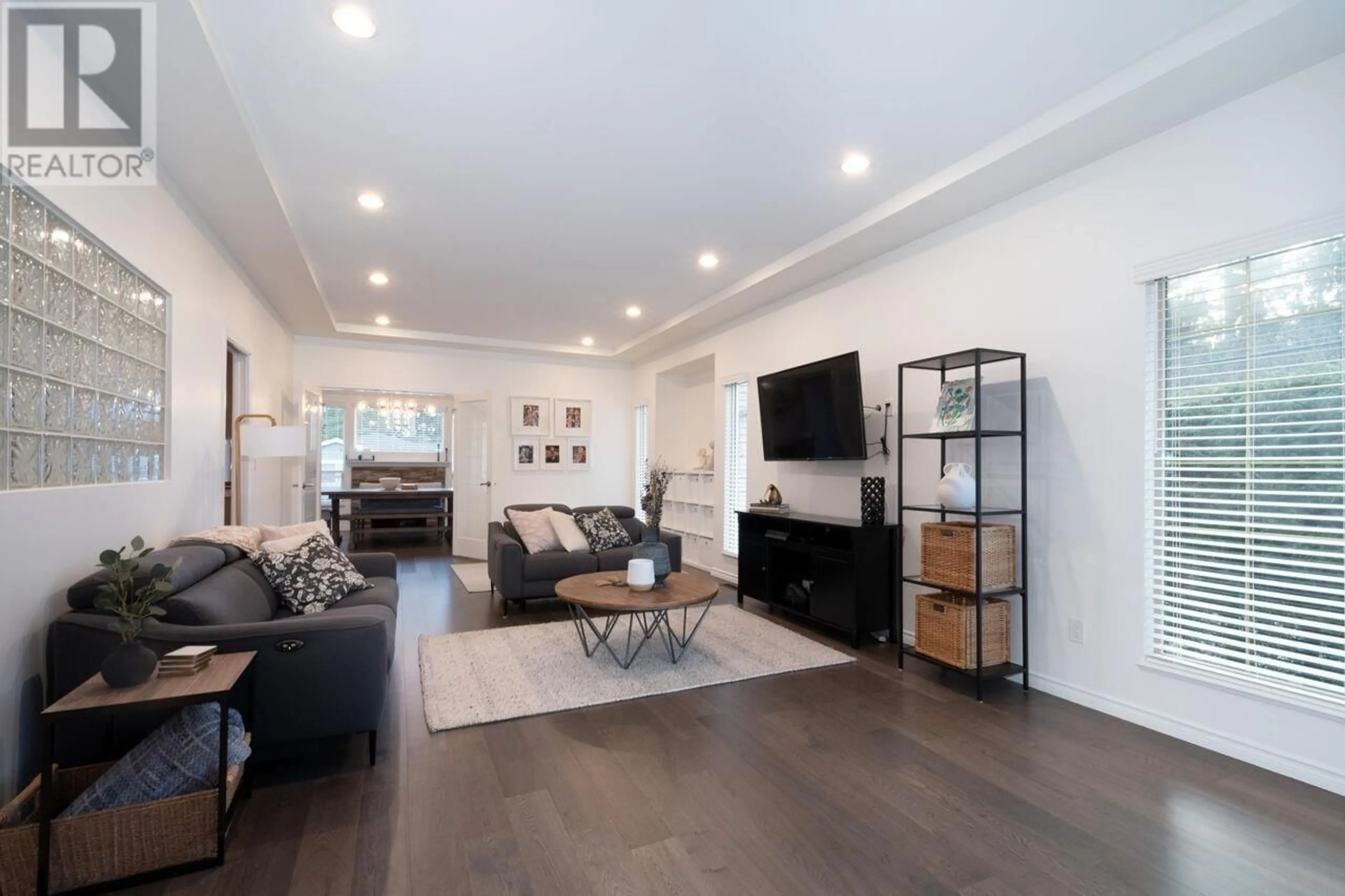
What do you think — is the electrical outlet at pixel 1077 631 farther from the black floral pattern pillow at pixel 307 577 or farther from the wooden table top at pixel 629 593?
the black floral pattern pillow at pixel 307 577

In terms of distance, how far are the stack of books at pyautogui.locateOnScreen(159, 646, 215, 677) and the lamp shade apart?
2.52 metres

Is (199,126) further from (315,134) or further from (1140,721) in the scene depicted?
(1140,721)

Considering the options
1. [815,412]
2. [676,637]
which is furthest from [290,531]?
[815,412]

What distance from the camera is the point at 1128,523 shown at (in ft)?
9.54

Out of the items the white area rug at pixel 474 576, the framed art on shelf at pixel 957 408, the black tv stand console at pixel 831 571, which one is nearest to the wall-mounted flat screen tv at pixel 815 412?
the black tv stand console at pixel 831 571

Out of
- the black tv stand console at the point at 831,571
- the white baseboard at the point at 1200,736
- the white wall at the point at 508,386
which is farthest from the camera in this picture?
the white wall at the point at 508,386

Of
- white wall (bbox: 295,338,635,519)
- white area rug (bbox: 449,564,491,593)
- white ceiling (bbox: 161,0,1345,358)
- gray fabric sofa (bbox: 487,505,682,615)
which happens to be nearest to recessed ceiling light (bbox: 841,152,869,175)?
white ceiling (bbox: 161,0,1345,358)

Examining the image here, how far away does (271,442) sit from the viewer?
4.34 m

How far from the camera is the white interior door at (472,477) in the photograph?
309 inches

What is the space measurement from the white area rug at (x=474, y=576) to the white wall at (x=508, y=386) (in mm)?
946

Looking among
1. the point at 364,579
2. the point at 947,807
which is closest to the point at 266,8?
the point at 364,579

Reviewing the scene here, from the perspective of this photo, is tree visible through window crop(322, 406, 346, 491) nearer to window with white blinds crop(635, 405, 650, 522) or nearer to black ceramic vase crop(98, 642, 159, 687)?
window with white blinds crop(635, 405, 650, 522)

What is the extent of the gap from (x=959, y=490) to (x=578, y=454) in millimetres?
6096

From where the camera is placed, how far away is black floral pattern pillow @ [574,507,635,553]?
5305mm
